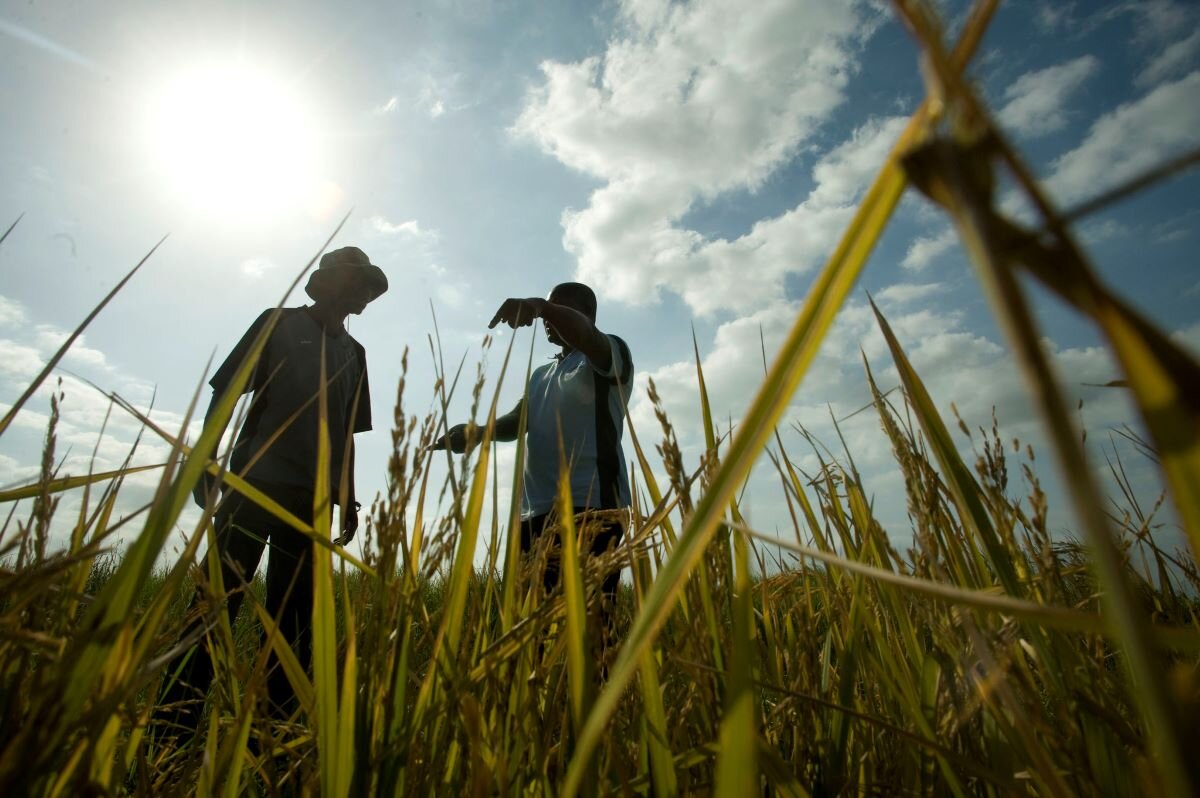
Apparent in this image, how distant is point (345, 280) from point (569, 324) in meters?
2.15

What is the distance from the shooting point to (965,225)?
0.82 feet

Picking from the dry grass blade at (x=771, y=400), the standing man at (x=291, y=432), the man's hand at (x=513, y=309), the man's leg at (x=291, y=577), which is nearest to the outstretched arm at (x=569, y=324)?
the man's hand at (x=513, y=309)

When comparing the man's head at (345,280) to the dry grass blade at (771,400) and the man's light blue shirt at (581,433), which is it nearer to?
the man's light blue shirt at (581,433)

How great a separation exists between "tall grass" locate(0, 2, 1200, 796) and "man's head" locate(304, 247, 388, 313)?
370cm

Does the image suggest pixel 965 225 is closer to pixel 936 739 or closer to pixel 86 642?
pixel 86 642

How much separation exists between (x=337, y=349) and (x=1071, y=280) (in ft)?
16.1

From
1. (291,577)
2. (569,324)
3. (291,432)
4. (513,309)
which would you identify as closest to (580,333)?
(569,324)

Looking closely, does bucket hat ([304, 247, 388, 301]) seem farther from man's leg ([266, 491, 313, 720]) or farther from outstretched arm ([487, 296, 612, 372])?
outstretched arm ([487, 296, 612, 372])

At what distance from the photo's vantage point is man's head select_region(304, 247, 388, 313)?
15.3 feet

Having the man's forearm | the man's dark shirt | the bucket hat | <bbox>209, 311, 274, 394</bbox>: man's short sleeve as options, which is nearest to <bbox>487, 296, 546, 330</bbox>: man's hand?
the man's forearm

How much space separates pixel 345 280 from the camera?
4.67 meters

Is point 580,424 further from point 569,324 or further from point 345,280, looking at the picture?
point 345,280

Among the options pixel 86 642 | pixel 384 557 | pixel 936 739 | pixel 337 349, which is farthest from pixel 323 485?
pixel 337 349

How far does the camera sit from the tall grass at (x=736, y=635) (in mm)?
257
